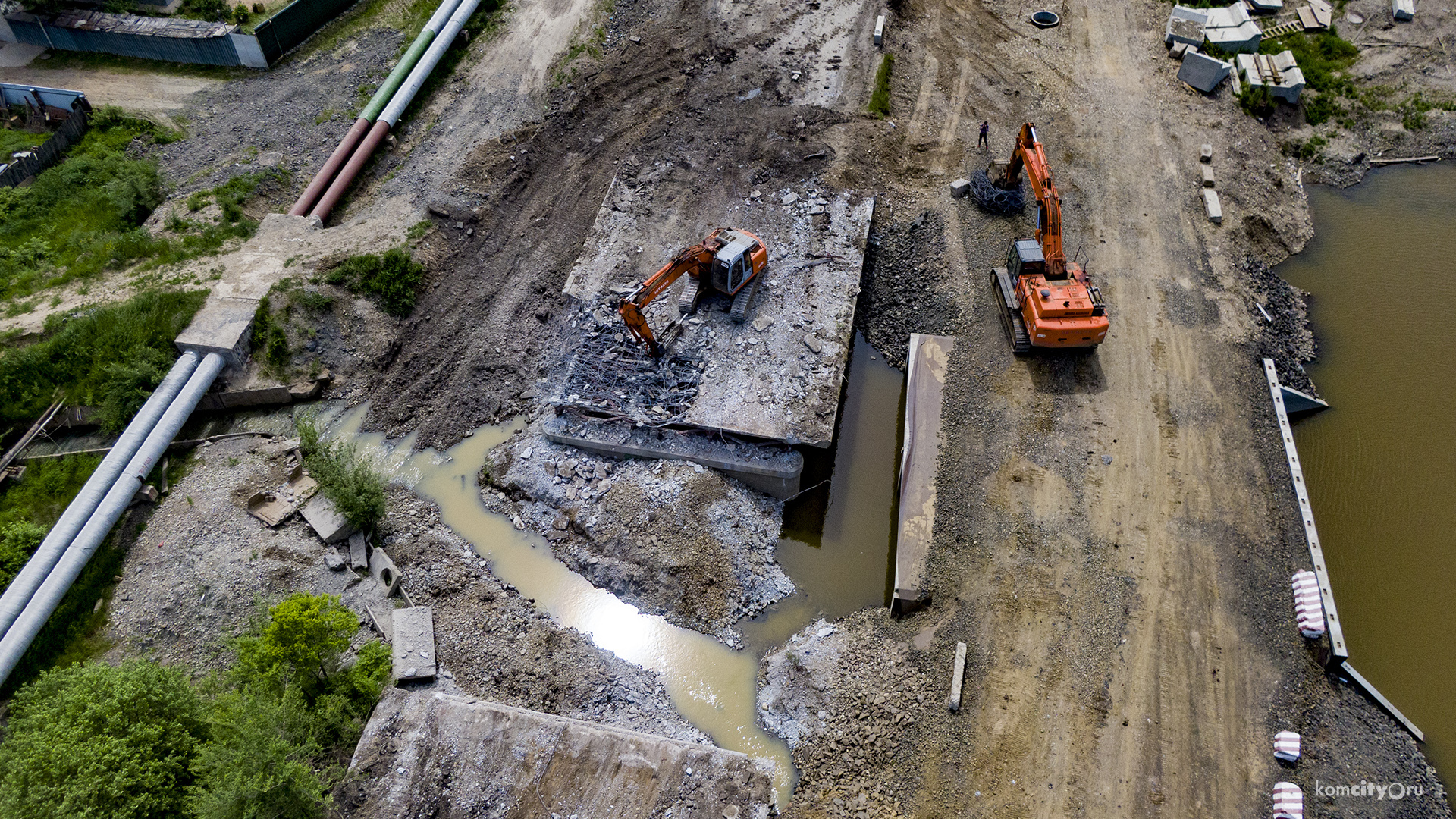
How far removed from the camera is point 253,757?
13.4m

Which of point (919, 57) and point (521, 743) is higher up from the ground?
point (919, 57)

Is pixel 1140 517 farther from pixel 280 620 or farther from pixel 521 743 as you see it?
pixel 280 620

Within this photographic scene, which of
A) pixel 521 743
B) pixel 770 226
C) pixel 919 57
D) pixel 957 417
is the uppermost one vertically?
pixel 919 57

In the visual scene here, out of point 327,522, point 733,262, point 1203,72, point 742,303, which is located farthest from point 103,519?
point 1203,72

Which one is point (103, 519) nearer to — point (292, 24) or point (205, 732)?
point (205, 732)

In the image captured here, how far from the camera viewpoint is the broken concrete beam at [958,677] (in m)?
15.6

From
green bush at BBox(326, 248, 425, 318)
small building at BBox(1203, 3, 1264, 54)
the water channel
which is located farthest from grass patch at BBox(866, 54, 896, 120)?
green bush at BBox(326, 248, 425, 318)

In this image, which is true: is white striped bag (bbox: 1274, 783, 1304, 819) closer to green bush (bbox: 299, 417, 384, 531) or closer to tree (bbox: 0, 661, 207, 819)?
tree (bbox: 0, 661, 207, 819)

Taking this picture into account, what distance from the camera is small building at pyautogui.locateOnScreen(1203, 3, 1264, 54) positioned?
2903 cm

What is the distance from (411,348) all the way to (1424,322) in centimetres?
2912

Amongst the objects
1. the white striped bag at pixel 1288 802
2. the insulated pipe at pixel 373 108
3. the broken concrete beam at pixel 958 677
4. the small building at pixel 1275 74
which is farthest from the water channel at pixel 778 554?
the small building at pixel 1275 74

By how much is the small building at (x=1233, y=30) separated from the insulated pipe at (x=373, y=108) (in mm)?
29127

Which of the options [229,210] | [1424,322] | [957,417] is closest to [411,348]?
[229,210]

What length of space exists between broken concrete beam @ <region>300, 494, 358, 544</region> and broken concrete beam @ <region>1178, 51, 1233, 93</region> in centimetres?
3066
